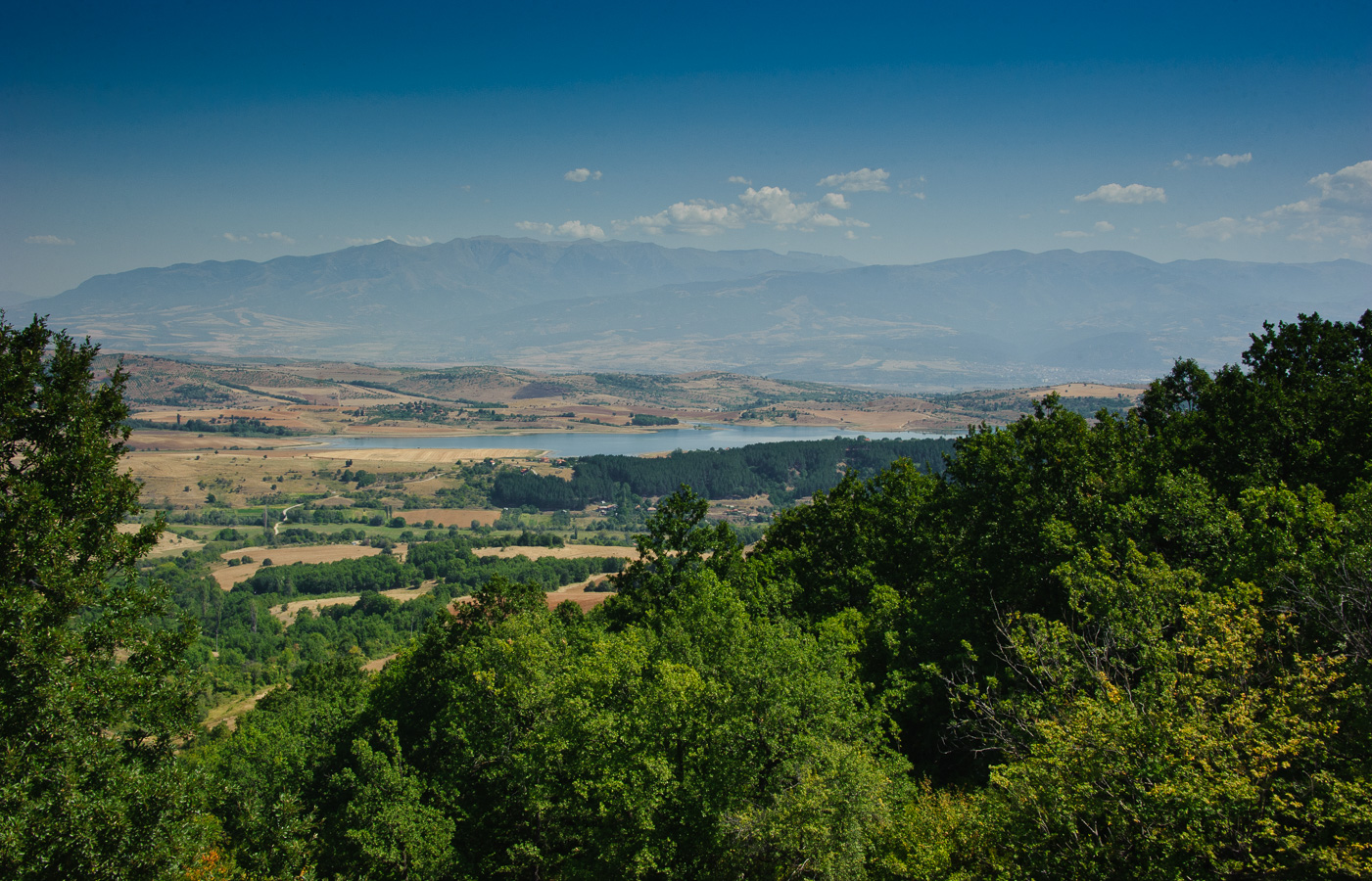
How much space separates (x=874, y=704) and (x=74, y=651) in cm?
2047

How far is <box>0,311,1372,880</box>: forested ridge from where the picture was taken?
39.8 feet

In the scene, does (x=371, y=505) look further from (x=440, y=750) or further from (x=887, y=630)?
(x=887, y=630)

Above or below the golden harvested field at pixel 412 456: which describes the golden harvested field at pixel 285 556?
below

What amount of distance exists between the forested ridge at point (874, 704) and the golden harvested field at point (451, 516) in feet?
370

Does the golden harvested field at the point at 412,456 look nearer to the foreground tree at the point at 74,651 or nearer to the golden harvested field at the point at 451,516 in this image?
the golden harvested field at the point at 451,516

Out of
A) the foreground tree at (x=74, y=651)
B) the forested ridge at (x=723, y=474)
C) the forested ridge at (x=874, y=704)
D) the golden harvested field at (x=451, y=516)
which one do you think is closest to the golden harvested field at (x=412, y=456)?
the forested ridge at (x=723, y=474)

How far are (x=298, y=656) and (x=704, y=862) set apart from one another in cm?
7859

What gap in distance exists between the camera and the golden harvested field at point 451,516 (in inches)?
5674

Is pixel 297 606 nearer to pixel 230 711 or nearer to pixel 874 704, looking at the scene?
pixel 230 711

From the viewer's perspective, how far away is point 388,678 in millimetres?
37938

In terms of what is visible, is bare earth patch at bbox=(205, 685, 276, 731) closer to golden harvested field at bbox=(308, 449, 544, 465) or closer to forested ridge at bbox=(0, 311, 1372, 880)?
forested ridge at bbox=(0, 311, 1372, 880)

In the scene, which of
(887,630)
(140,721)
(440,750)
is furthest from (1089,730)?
(440,750)

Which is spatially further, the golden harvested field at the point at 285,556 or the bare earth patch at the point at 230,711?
the golden harvested field at the point at 285,556

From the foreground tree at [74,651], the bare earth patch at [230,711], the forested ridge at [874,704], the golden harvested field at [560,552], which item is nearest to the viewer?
the forested ridge at [874,704]
